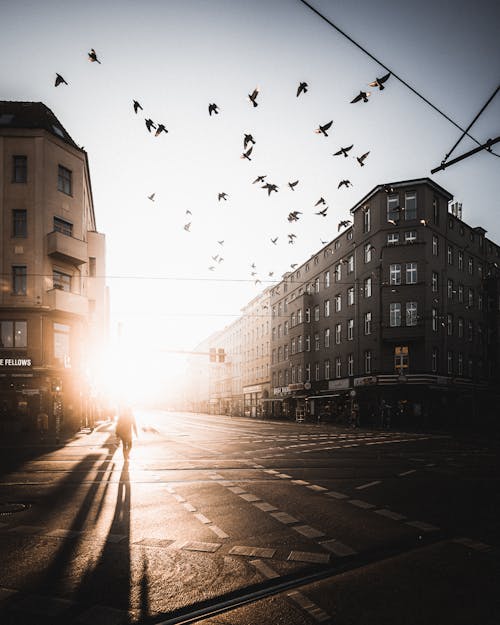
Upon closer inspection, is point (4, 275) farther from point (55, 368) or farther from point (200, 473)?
point (200, 473)

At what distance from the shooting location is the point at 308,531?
23.8 ft

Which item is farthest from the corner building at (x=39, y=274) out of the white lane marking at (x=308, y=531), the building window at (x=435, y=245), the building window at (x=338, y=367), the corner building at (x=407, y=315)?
the building window at (x=435, y=245)

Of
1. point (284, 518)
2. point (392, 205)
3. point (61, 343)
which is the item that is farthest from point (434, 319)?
point (284, 518)

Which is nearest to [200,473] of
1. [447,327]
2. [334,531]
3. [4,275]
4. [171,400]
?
[334,531]

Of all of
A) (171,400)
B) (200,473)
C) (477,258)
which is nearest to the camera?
(200,473)

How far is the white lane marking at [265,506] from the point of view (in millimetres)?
8695

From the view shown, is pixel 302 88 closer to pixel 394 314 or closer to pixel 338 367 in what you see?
pixel 394 314

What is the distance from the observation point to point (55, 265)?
3397 cm

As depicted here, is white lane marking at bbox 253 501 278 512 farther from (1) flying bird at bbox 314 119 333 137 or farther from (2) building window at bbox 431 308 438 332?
(2) building window at bbox 431 308 438 332

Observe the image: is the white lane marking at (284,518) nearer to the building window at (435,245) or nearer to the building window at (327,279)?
the building window at (435,245)

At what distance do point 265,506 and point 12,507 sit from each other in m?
4.40

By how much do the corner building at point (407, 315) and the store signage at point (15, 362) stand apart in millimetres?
24903

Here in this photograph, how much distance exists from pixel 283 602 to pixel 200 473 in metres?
8.72

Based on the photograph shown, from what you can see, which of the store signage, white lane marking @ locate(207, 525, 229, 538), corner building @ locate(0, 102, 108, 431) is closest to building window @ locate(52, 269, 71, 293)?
corner building @ locate(0, 102, 108, 431)
